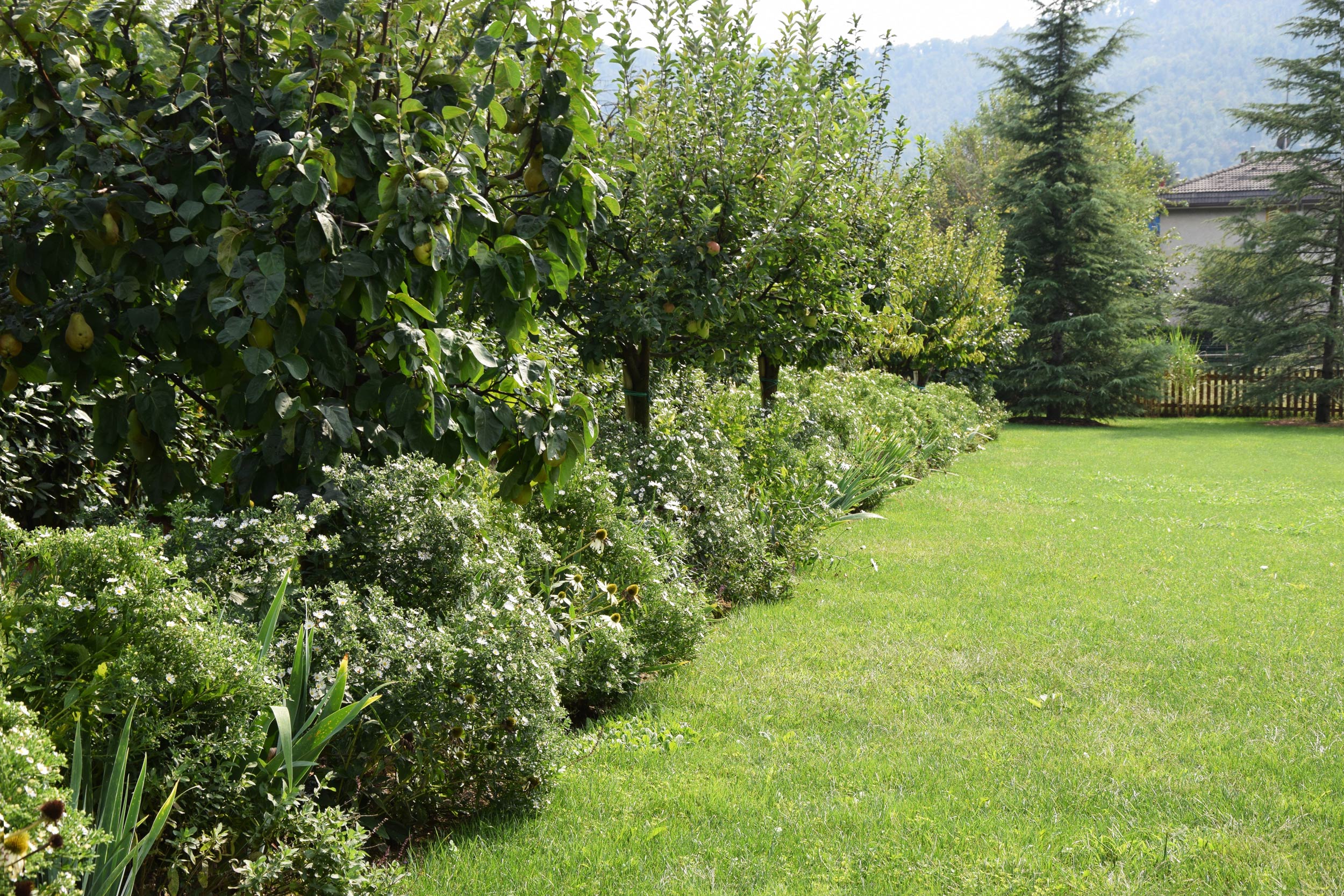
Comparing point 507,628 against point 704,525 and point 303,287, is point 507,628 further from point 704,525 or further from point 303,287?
point 704,525

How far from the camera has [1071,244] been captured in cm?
2420

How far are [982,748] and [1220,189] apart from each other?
4277cm

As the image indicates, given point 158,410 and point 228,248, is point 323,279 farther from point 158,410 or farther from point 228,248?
point 158,410

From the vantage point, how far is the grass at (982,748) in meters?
2.88

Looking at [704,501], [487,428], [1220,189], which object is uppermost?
[1220,189]

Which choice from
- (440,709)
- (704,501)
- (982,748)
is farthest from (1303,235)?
(440,709)

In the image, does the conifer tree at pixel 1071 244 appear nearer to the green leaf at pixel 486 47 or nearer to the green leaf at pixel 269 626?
the green leaf at pixel 486 47

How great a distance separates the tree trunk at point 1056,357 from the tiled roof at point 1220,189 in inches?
621

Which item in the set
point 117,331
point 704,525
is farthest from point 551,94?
point 704,525

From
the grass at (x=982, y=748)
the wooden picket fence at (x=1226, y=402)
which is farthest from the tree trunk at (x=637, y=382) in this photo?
A: the wooden picket fence at (x=1226, y=402)

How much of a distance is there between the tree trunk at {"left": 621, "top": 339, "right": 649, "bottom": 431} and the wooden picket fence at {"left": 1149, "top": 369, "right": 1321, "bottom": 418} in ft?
76.0

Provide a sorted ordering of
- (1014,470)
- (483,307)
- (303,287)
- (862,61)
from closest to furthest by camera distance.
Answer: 1. (303,287)
2. (483,307)
3. (862,61)
4. (1014,470)

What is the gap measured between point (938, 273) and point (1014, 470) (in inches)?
167

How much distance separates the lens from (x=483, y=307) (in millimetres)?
3418
